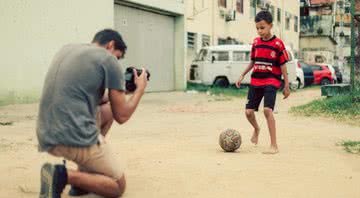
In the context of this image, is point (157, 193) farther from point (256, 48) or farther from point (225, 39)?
point (225, 39)

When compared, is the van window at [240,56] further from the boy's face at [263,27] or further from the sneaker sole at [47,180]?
the sneaker sole at [47,180]

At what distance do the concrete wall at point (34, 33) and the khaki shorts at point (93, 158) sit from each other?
9.60 metres

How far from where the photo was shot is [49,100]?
3758 millimetres

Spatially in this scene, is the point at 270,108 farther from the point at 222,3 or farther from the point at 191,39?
the point at 222,3

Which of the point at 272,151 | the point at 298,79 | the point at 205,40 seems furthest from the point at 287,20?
the point at 272,151

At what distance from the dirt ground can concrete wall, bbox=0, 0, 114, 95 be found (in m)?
3.82

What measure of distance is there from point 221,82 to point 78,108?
1917cm

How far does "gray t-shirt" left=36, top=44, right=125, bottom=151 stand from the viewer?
369cm

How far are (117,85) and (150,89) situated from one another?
56.0 ft

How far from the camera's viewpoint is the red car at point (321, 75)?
28031 mm

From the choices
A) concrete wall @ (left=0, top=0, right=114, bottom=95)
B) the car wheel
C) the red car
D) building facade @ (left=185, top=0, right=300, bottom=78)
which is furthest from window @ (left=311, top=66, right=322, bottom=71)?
concrete wall @ (left=0, top=0, right=114, bottom=95)

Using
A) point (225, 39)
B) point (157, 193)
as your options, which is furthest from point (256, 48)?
point (225, 39)

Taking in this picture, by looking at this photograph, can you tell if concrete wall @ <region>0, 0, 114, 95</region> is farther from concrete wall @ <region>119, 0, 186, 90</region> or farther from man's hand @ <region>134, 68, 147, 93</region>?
man's hand @ <region>134, 68, 147, 93</region>

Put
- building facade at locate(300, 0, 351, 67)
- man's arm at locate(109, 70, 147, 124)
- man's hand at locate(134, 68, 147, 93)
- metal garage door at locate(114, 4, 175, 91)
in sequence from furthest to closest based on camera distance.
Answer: building facade at locate(300, 0, 351, 67), metal garage door at locate(114, 4, 175, 91), man's hand at locate(134, 68, 147, 93), man's arm at locate(109, 70, 147, 124)
